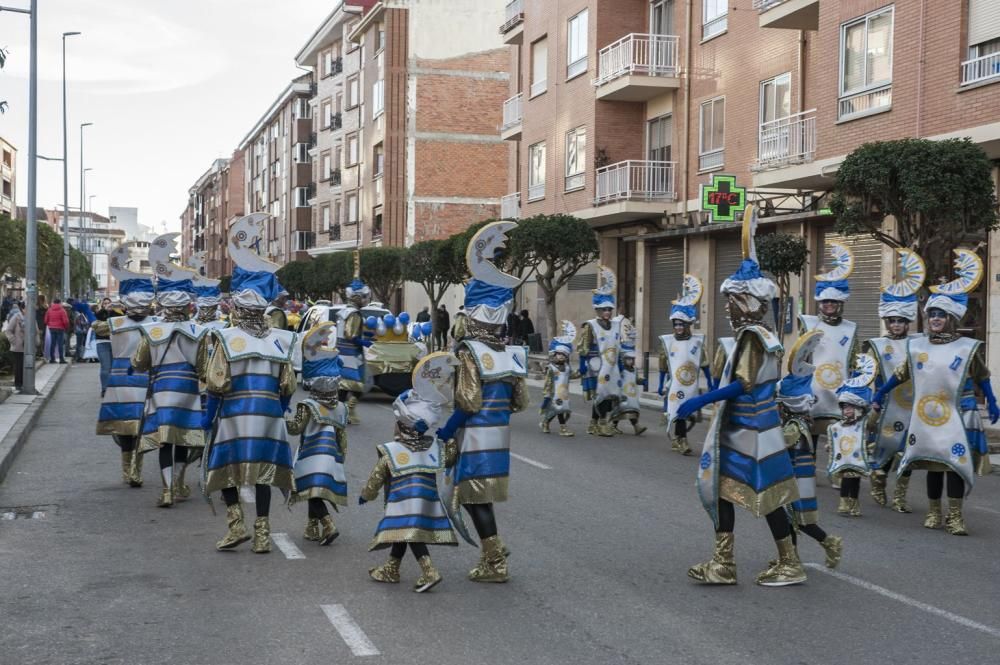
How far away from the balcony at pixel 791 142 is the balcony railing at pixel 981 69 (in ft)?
13.5

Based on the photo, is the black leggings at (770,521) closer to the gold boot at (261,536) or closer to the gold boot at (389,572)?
the gold boot at (389,572)

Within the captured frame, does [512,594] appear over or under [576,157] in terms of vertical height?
under

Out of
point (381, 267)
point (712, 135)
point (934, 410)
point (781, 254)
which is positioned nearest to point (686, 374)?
point (934, 410)

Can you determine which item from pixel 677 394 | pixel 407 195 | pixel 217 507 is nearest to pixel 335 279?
pixel 407 195

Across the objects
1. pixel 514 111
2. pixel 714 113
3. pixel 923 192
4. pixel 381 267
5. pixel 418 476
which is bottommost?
pixel 418 476

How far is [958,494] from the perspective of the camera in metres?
9.16

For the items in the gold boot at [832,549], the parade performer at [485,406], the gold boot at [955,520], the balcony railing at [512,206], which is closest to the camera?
the parade performer at [485,406]

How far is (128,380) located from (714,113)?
64.9 feet

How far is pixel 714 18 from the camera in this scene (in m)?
27.8

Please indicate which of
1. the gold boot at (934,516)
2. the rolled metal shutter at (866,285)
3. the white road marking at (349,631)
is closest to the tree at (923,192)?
the gold boot at (934,516)

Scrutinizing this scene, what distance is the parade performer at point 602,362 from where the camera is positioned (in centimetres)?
1553

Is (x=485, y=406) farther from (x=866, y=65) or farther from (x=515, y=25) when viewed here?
(x=515, y=25)

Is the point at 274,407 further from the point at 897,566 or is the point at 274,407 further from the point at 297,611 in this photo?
the point at 897,566

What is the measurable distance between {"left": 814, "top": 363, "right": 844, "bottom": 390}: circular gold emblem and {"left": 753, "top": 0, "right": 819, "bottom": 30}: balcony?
40.8ft
